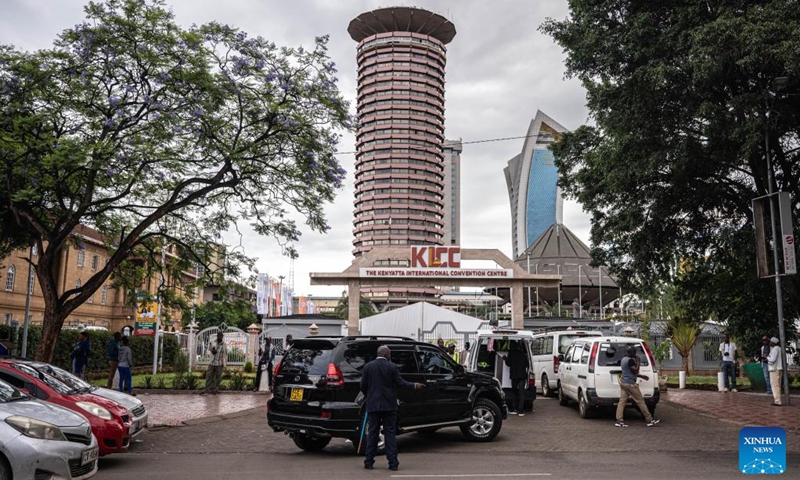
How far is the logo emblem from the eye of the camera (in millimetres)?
4449

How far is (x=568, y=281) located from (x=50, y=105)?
9466cm

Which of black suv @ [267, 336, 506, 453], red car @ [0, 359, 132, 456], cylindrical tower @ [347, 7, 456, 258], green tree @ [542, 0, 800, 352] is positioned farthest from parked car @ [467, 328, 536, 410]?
cylindrical tower @ [347, 7, 456, 258]

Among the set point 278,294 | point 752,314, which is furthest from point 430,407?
point 278,294

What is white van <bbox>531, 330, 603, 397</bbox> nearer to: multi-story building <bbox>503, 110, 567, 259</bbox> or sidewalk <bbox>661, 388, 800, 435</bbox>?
sidewalk <bbox>661, 388, 800, 435</bbox>

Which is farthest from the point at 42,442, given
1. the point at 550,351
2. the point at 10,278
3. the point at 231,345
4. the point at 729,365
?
the point at 10,278

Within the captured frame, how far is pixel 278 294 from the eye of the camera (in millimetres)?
72750

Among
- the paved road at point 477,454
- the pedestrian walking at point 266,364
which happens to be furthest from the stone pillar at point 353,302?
the paved road at point 477,454

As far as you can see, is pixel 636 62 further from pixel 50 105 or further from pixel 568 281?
pixel 568 281

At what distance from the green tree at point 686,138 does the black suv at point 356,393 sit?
8374 millimetres

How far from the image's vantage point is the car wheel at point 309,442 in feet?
36.7

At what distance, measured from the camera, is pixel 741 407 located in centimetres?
1786

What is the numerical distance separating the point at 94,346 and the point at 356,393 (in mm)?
24580

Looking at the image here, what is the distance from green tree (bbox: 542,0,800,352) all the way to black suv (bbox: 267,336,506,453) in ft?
27.5

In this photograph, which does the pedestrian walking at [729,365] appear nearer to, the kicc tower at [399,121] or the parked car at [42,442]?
the parked car at [42,442]
